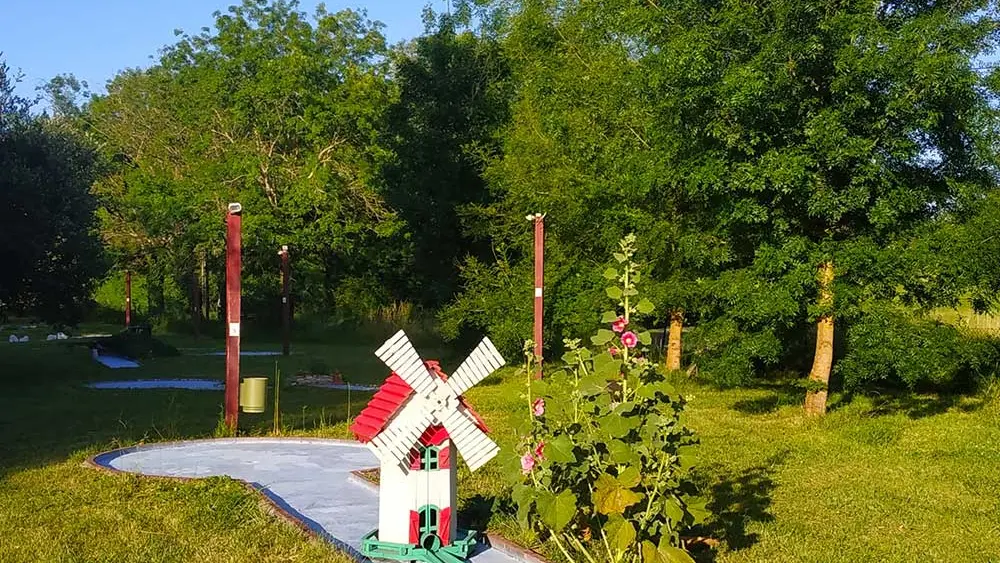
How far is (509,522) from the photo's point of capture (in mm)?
5957

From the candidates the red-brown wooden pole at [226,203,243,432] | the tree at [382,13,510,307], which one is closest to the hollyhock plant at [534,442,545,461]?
the red-brown wooden pole at [226,203,243,432]

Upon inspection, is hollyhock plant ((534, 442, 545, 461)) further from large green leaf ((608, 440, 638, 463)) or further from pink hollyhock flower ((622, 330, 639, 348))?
pink hollyhock flower ((622, 330, 639, 348))

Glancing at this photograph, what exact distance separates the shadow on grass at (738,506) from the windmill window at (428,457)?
159 cm

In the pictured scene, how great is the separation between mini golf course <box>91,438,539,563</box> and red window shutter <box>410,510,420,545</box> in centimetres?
29

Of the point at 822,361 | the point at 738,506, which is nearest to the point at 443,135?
the point at 822,361

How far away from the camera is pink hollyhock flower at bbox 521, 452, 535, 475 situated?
4.62 metres

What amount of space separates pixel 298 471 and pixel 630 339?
4.20m

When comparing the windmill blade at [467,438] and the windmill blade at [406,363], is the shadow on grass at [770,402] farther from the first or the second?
the windmill blade at [406,363]

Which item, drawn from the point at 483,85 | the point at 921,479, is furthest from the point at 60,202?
the point at 921,479

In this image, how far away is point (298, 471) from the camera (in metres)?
7.86

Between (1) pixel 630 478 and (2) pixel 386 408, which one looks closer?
(1) pixel 630 478

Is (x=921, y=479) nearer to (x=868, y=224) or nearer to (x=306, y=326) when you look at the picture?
(x=868, y=224)

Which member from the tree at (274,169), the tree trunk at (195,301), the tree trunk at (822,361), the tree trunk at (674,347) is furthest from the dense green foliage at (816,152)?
the tree trunk at (195,301)

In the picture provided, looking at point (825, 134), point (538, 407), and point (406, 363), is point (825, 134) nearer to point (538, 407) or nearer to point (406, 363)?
point (538, 407)
